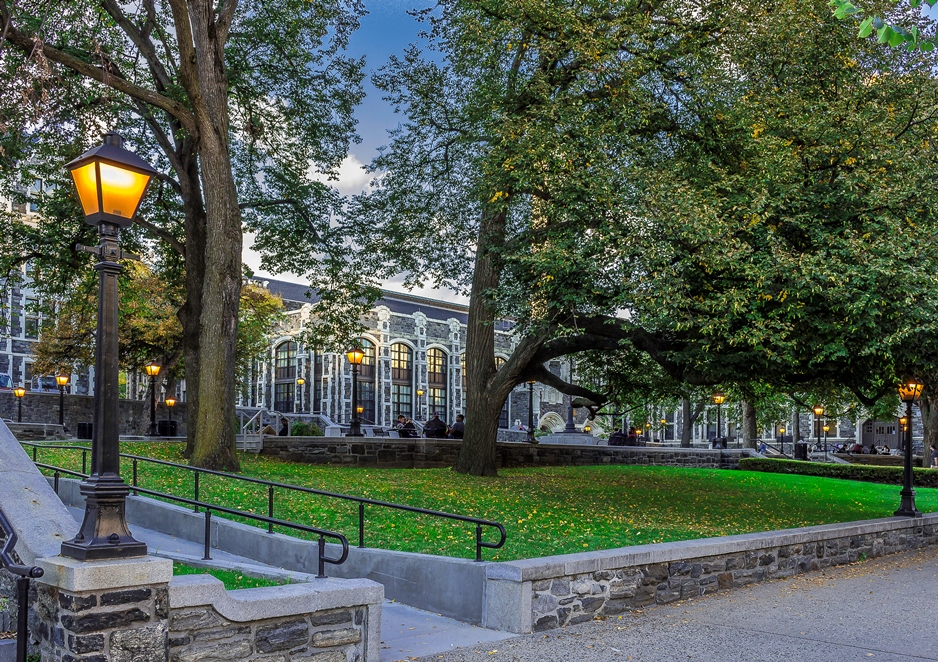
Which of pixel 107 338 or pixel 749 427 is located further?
pixel 749 427

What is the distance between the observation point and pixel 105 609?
16.5 feet

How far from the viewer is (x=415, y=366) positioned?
5444cm

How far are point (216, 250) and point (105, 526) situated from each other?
35.5 feet

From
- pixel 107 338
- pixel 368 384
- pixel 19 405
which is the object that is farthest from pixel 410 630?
pixel 368 384

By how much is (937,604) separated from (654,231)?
5932mm

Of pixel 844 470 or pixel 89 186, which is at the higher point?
pixel 89 186

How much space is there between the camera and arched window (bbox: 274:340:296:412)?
173 feet

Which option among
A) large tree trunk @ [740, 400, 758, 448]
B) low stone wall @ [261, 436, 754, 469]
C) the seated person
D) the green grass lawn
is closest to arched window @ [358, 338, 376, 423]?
large tree trunk @ [740, 400, 758, 448]

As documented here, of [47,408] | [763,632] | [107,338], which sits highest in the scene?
[107,338]

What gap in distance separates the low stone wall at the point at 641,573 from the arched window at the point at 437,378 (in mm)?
43675

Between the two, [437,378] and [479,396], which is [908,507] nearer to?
[479,396]

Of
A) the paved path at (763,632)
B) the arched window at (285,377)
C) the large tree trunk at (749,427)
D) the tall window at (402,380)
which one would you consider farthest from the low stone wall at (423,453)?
the arched window at (285,377)

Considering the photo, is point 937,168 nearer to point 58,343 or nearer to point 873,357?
point 873,357

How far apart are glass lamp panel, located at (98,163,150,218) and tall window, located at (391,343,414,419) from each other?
47.6m
